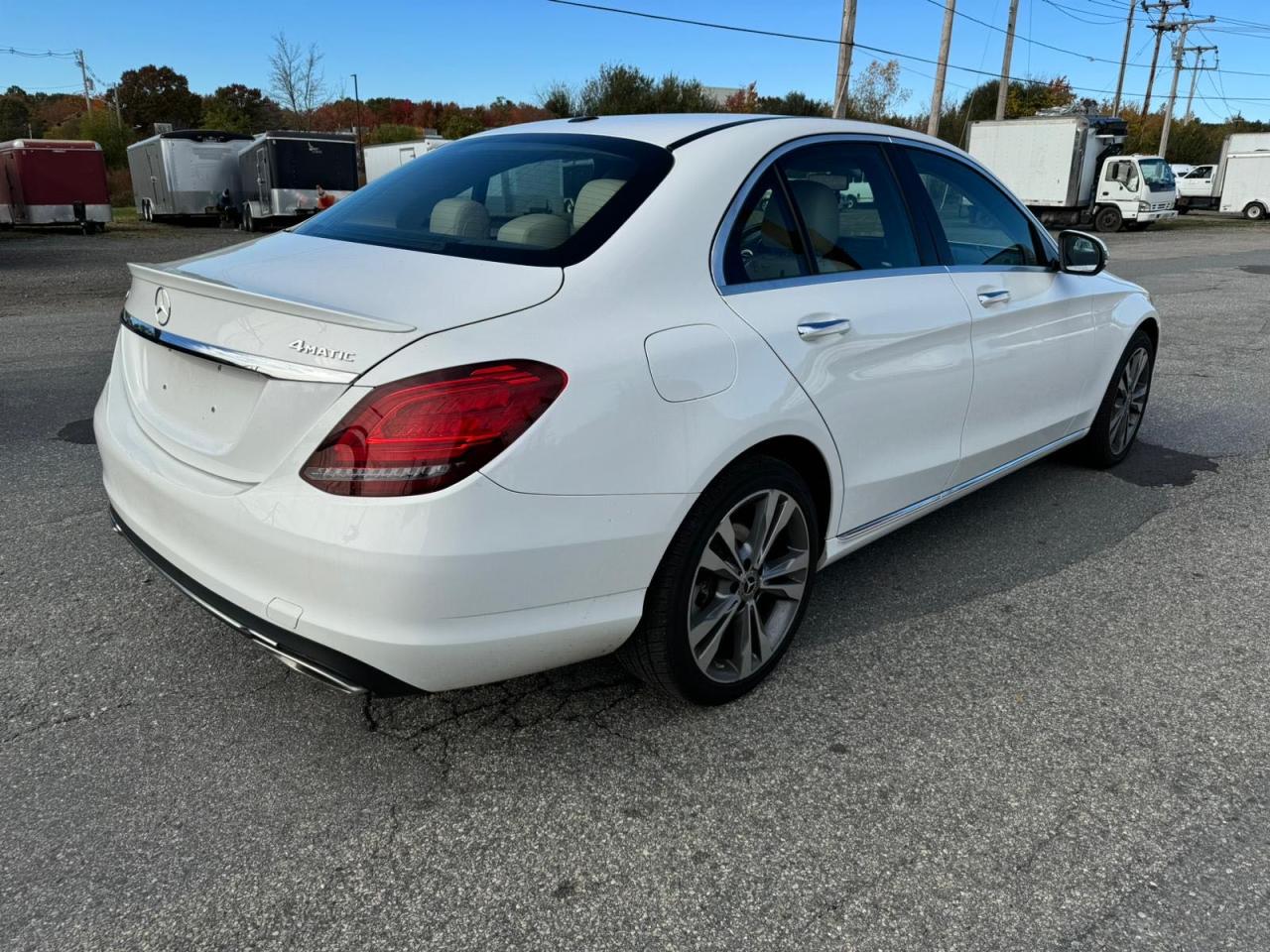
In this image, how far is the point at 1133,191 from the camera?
2903 centimetres

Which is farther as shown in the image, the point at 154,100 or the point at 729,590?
the point at 154,100

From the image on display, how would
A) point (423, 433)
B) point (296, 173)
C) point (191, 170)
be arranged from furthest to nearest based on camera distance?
point (191, 170) → point (296, 173) → point (423, 433)

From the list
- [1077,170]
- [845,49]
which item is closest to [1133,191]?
[1077,170]

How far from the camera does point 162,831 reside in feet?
7.58

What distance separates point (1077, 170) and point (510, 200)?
96.3 ft

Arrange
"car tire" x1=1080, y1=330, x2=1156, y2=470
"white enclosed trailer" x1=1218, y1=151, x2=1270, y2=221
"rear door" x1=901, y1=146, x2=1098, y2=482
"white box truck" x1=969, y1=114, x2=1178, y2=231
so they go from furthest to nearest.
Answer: "white enclosed trailer" x1=1218, y1=151, x2=1270, y2=221, "white box truck" x1=969, y1=114, x2=1178, y2=231, "car tire" x1=1080, y1=330, x2=1156, y2=470, "rear door" x1=901, y1=146, x2=1098, y2=482

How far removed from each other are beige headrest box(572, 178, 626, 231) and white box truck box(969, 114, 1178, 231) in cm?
2842

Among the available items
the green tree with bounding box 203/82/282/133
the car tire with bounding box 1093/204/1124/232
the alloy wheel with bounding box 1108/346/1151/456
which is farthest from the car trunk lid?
the green tree with bounding box 203/82/282/133

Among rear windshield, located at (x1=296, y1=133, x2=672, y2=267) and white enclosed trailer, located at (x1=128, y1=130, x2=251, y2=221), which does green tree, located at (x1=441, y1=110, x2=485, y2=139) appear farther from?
rear windshield, located at (x1=296, y1=133, x2=672, y2=267)

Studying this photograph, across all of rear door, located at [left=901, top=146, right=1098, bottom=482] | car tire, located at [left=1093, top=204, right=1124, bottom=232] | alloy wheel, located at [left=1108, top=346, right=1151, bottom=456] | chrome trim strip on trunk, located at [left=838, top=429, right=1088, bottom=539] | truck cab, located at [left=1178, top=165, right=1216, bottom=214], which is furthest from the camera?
truck cab, located at [left=1178, top=165, right=1216, bottom=214]

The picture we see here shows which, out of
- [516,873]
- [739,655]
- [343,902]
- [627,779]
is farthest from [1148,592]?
[343,902]

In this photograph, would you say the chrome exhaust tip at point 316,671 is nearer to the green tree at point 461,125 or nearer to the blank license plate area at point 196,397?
the blank license plate area at point 196,397

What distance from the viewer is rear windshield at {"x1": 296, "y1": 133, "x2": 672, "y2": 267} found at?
258 cm

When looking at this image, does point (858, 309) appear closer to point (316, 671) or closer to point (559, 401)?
point (559, 401)
